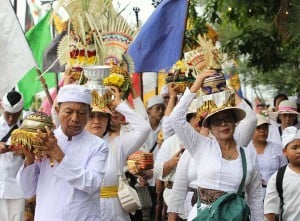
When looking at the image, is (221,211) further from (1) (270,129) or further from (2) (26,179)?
(1) (270,129)

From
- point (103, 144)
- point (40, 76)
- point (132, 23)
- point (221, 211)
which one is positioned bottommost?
point (221, 211)

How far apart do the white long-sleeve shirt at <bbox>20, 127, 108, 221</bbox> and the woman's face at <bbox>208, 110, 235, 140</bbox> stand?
3.60ft

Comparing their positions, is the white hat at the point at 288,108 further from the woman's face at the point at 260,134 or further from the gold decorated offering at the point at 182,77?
the gold decorated offering at the point at 182,77

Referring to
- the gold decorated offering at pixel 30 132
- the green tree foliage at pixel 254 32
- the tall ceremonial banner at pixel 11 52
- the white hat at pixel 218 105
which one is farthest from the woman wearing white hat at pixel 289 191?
the green tree foliage at pixel 254 32

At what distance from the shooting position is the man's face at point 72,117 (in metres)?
6.09

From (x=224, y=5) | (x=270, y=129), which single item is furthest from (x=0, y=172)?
(x=224, y=5)

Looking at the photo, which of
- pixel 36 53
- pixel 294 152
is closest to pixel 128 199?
pixel 294 152

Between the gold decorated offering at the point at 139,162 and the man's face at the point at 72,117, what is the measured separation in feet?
8.30

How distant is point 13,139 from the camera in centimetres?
586

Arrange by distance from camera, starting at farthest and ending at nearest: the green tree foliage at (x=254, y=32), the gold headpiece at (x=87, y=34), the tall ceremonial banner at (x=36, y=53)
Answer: the tall ceremonial banner at (x=36, y=53) → the green tree foliage at (x=254, y=32) → the gold headpiece at (x=87, y=34)

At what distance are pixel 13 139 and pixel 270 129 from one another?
5969 millimetres

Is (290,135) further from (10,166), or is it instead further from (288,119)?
(10,166)

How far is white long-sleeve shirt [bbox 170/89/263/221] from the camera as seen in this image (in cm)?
664

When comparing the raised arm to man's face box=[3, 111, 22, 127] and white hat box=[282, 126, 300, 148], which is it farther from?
man's face box=[3, 111, 22, 127]
